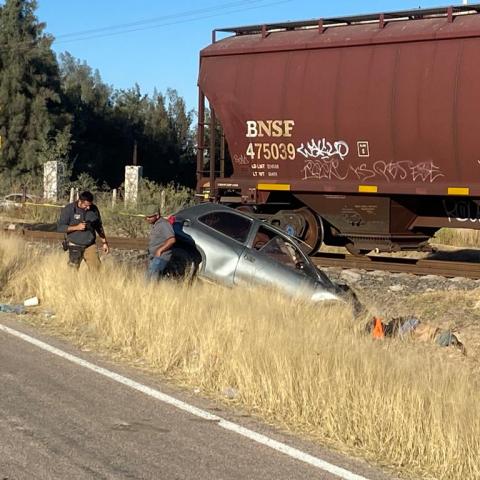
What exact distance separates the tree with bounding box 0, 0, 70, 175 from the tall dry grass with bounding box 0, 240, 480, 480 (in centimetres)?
4569

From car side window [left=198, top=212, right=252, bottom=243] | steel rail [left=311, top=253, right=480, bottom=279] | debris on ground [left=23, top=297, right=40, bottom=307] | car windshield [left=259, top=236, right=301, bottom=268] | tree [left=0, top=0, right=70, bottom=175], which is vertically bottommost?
debris on ground [left=23, top=297, right=40, bottom=307]

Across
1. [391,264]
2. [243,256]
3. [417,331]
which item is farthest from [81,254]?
[391,264]

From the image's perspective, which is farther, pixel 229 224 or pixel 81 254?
pixel 81 254

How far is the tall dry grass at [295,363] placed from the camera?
5051 millimetres

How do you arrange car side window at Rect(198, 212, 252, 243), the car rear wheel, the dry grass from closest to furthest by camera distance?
1. the car rear wheel
2. car side window at Rect(198, 212, 252, 243)
3. the dry grass

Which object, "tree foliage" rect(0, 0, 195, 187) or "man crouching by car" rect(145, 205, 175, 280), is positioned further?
"tree foliage" rect(0, 0, 195, 187)

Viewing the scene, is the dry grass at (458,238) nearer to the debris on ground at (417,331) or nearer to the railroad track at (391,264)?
the railroad track at (391,264)

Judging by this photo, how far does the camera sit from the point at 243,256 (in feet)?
33.2

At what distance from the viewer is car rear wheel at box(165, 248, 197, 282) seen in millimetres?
10367

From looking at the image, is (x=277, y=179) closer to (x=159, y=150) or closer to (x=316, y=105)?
(x=316, y=105)

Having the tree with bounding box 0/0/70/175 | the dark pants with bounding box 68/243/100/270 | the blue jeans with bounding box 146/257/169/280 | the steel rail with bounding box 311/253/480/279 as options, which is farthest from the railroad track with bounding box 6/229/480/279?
the tree with bounding box 0/0/70/175

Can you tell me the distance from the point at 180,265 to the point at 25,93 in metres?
48.6

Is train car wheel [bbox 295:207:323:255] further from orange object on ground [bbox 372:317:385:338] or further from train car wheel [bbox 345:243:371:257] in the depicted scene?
orange object on ground [bbox 372:317:385:338]

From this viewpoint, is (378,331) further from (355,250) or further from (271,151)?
(271,151)
